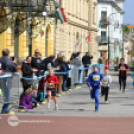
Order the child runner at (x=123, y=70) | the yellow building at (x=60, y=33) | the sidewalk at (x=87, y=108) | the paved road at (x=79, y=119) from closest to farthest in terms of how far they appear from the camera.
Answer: the paved road at (x=79, y=119)
the sidewalk at (x=87, y=108)
the child runner at (x=123, y=70)
the yellow building at (x=60, y=33)

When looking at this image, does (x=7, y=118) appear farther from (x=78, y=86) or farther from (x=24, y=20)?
(x=24, y=20)

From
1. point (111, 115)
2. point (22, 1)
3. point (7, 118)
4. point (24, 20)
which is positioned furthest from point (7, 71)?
point (24, 20)

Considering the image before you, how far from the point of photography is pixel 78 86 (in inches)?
942

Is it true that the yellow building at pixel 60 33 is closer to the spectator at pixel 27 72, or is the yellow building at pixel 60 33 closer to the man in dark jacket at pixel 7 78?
the spectator at pixel 27 72

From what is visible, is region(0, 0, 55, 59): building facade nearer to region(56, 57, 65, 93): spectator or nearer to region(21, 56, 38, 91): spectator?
region(56, 57, 65, 93): spectator

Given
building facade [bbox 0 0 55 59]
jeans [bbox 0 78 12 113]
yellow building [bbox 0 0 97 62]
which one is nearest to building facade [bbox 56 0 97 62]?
yellow building [bbox 0 0 97 62]

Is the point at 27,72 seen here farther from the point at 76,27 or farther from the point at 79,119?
the point at 76,27

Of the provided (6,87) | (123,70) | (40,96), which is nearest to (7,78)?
(6,87)

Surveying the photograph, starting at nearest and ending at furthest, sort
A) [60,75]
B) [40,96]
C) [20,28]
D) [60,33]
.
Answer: [40,96], [60,75], [20,28], [60,33]

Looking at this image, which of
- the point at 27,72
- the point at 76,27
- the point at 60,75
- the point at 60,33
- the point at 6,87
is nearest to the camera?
the point at 6,87

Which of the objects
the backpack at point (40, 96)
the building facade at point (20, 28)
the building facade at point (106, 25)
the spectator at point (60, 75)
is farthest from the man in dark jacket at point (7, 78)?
the building facade at point (106, 25)

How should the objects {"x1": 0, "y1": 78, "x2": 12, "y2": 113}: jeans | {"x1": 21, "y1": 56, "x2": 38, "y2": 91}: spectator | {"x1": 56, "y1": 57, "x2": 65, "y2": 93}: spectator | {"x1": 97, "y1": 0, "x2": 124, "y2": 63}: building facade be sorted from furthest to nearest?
{"x1": 97, "y1": 0, "x2": 124, "y2": 63}: building facade → {"x1": 56, "y1": 57, "x2": 65, "y2": 93}: spectator → {"x1": 21, "y1": 56, "x2": 38, "y2": 91}: spectator → {"x1": 0, "y1": 78, "x2": 12, "y2": 113}: jeans

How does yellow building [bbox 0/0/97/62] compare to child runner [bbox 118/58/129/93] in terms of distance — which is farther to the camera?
yellow building [bbox 0/0/97/62]

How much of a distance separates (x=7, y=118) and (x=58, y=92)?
7.67 meters
